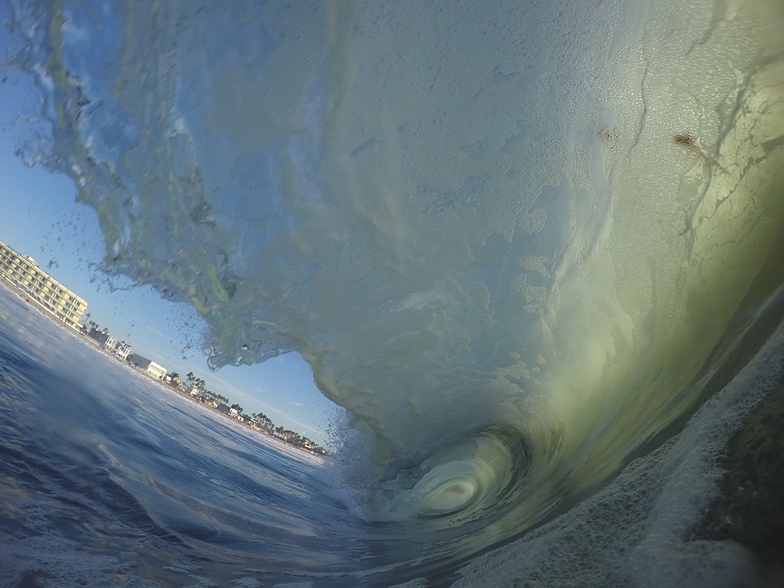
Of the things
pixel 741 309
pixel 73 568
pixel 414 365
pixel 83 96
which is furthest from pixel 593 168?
pixel 83 96

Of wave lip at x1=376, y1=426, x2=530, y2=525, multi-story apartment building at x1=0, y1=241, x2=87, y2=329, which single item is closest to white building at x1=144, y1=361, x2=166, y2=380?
multi-story apartment building at x1=0, y1=241, x2=87, y2=329

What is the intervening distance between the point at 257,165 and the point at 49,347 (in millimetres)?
7920

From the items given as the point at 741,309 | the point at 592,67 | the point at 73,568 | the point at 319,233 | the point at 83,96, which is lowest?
the point at 73,568

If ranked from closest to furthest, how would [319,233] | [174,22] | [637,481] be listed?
[637,481], [174,22], [319,233]

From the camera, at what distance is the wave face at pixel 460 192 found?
2.87m

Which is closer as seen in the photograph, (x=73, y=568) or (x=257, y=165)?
(x=73, y=568)

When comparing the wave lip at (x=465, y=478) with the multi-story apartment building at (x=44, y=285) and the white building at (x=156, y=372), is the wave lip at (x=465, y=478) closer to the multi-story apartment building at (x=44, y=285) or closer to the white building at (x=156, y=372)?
the multi-story apartment building at (x=44, y=285)

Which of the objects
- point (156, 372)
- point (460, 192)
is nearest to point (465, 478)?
point (460, 192)

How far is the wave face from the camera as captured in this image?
287cm

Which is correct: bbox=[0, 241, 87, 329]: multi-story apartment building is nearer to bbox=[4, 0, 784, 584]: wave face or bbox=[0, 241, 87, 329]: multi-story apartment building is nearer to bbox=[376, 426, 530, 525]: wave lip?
bbox=[4, 0, 784, 584]: wave face

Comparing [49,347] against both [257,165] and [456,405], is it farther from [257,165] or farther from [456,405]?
[456,405]

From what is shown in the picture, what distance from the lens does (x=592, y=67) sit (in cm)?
307

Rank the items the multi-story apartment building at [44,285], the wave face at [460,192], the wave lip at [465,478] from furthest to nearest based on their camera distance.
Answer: the multi-story apartment building at [44,285]
the wave lip at [465,478]
the wave face at [460,192]

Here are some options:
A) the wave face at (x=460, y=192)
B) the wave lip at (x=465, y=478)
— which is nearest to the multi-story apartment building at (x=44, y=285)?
the wave face at (x=460, y=192)
